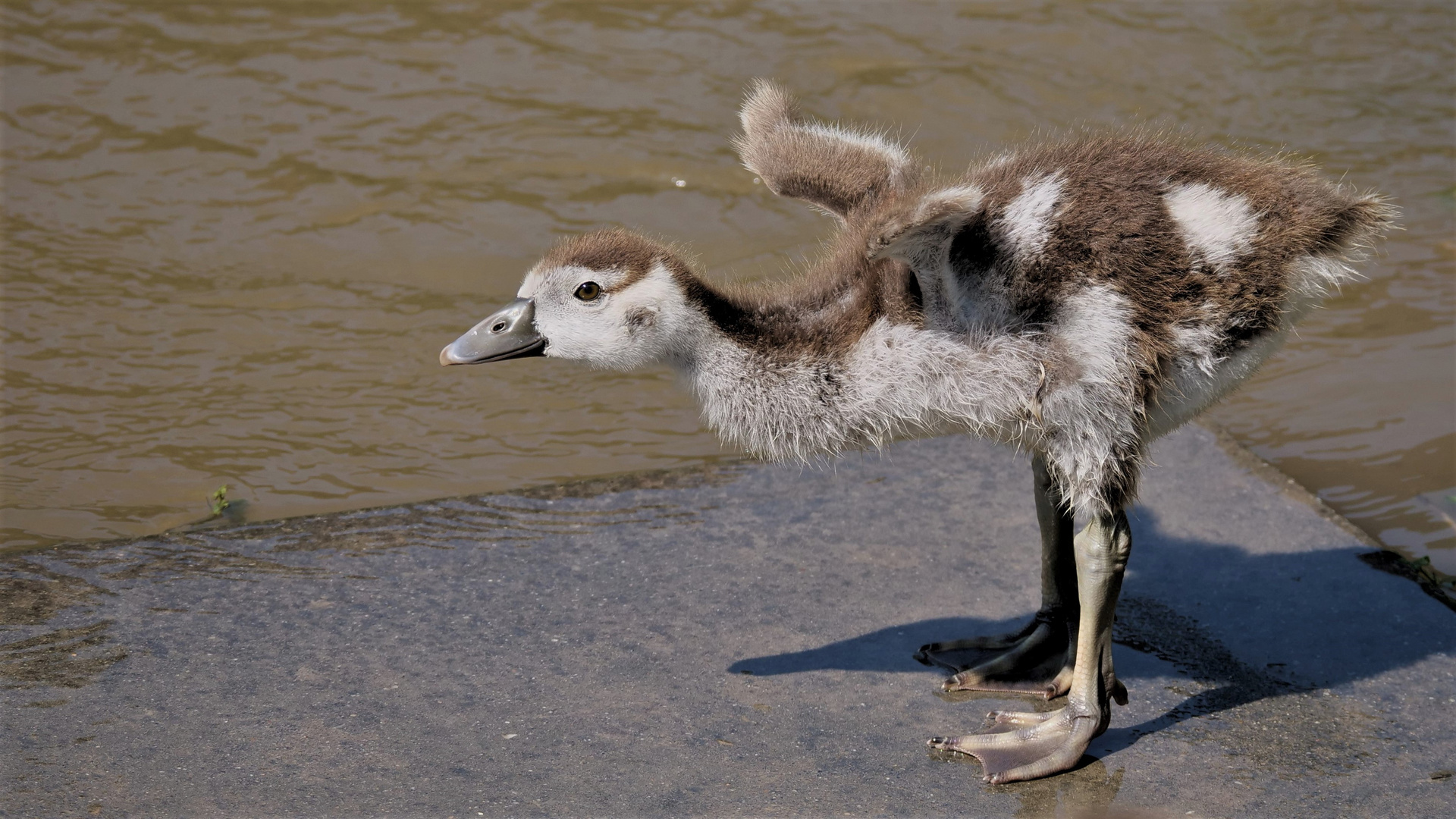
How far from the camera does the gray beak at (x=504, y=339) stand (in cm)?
407

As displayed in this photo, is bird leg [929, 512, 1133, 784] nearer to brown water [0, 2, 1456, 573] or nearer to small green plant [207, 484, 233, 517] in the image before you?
brown water [0, 2, 1456, 573]

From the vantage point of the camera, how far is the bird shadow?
4.37m

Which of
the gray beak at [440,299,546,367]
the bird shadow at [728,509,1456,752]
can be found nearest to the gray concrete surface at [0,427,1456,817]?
the bird shadow at [728,509,1456,752]

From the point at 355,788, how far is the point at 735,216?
5.27m

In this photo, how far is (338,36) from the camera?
956 cm

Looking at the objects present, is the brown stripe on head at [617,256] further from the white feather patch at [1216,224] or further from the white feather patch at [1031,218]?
the white feather patch at [1216,224]

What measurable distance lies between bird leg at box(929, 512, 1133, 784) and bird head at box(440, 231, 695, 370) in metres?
1.42

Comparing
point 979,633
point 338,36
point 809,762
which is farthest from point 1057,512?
point 338,36

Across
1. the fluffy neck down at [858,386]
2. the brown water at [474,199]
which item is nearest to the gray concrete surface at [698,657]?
the brown water at [474,199]

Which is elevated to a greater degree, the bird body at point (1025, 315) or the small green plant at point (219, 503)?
the bird body at point (1025, 315)

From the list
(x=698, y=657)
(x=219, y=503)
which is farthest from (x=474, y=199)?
(x=698, y=657)

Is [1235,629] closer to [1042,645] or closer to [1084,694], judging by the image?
[1042,645]

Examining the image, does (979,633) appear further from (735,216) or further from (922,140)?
(922,140)

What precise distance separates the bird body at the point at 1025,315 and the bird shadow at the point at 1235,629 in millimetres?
489
